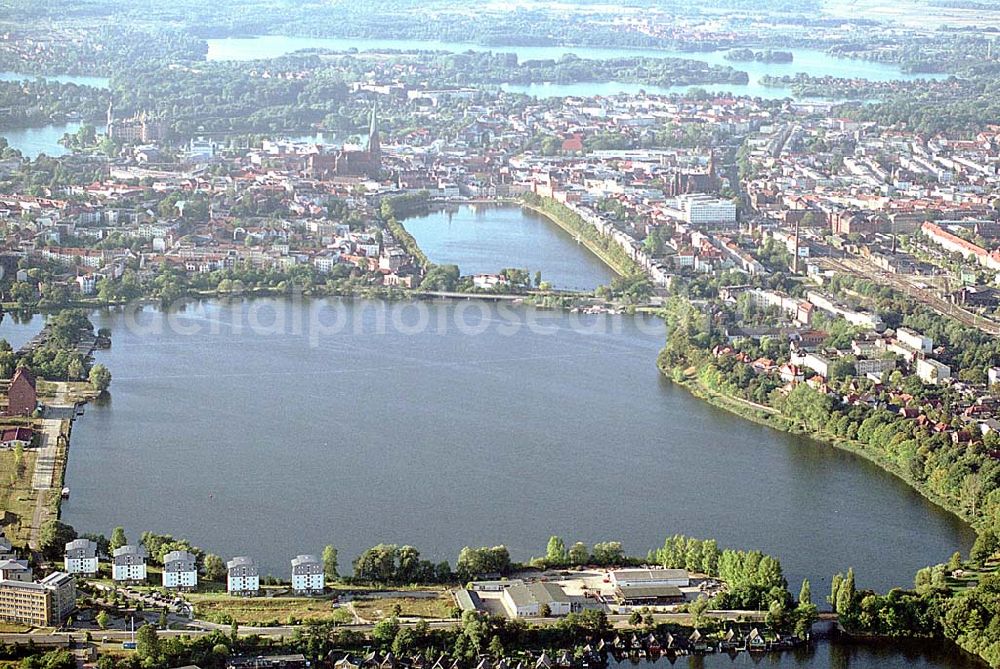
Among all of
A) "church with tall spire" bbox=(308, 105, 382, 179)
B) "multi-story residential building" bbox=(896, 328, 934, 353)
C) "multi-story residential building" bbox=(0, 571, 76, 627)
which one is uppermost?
"church with tall spire" bbox=(308, 105, 382, 179)

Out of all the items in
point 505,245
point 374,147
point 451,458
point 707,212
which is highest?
point 374,147

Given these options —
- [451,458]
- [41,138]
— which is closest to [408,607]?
[451,458]

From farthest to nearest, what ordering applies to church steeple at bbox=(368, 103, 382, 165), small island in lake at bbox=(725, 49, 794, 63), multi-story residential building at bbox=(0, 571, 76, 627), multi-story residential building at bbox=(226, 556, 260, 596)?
small island in lake at bbox=(725, 49, 794, 63)
church steeple at bbox=(368, 103, 382, 165)
multi-story residential building at bbox=(226, 556, 260, 596)
multi-story residential building at bbox=(0, 571, 76, 627)

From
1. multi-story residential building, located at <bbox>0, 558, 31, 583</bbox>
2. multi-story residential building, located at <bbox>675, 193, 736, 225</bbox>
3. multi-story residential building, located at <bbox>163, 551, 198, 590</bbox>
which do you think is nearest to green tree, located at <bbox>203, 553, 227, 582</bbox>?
multi-story residential building, located at <bbox>163, 551, 198, 590</bbox>

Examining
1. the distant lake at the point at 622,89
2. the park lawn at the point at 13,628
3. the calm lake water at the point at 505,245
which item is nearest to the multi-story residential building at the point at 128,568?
the park lawn at the point at 13,628

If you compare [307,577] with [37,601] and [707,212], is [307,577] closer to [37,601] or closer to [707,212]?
[37,601]

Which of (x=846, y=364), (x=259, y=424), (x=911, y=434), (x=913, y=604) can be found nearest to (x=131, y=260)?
(x=259, y=424)

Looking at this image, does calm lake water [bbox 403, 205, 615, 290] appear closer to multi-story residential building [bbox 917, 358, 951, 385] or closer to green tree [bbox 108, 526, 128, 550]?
multi-story residential building [bbox 917, 358, 951, 385]
